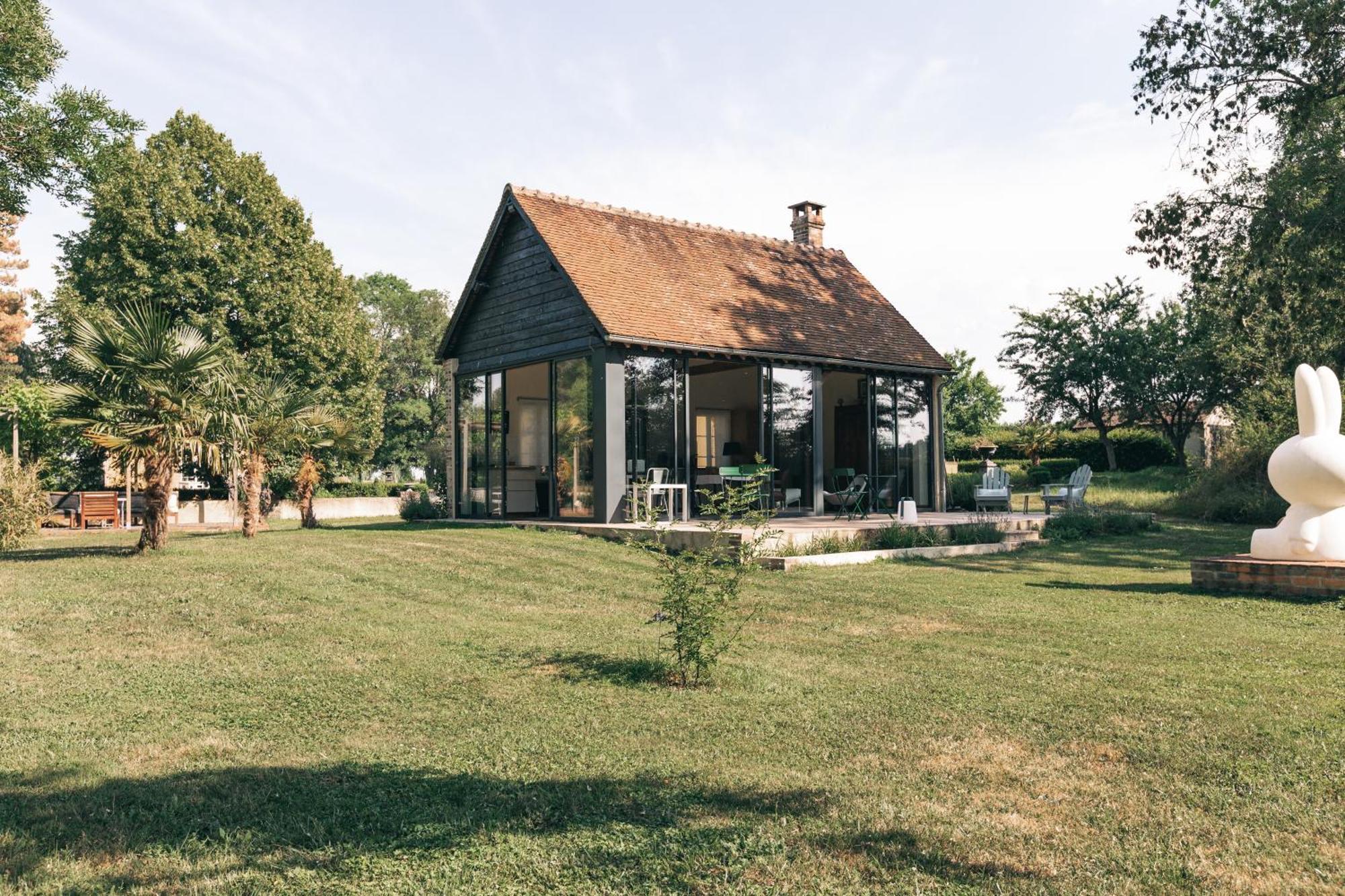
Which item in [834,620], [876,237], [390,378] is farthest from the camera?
[390,378]

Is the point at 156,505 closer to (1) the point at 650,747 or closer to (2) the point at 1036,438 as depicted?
(1) the point at 650,747

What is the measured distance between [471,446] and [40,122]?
9.26 meters

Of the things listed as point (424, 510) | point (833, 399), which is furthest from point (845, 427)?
point (424, 510)

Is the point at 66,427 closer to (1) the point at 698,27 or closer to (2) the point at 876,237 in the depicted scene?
(1) the point at 698,27

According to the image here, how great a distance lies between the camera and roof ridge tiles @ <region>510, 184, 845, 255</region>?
18.2 meters

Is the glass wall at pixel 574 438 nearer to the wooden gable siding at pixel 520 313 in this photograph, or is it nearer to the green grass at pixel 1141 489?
the wooden gable siding at pixel 520 313

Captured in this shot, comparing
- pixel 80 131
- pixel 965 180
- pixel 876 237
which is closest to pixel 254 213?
pixel 80 131

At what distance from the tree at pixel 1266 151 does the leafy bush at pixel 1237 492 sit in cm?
111

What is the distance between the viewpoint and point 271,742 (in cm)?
475

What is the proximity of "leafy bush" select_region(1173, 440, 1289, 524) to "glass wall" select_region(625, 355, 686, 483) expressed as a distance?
12573mm

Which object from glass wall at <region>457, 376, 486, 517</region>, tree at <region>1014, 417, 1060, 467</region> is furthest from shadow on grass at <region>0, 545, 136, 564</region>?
tree at <region>1014, 417, 1060, 467</region>

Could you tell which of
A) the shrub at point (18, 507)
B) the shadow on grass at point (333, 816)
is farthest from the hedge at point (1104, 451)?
the shadow on grass at point (333, 816)

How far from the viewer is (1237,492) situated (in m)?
20.5

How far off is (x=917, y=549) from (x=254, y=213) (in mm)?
23335
